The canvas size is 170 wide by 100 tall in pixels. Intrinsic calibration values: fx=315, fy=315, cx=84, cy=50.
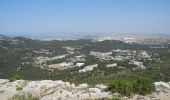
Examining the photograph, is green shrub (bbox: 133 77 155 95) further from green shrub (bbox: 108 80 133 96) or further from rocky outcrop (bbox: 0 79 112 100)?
rocky outcrop (bbox: 0 79 112 100)

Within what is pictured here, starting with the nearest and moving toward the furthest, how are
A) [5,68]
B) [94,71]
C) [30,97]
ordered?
1. [30,97]
2. [94,71]
3. [5,68]

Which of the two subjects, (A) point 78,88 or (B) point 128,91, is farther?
(A) point 78,88

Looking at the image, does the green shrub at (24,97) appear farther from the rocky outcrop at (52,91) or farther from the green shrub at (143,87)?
the green shrub at (143,87)

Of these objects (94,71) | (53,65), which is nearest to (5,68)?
(53,65)

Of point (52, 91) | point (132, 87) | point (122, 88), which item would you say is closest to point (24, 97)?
point (52, 91)

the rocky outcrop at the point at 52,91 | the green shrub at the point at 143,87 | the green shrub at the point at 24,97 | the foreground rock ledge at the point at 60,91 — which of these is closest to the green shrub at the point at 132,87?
the green shrub at the point at 143,87

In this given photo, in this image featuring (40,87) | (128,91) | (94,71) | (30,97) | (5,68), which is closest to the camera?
(128,91)

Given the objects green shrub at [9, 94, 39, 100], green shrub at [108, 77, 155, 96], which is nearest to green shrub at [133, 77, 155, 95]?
green shrub at [108, 77, 155, 96]

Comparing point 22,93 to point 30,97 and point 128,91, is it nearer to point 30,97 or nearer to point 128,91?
point 30,97
